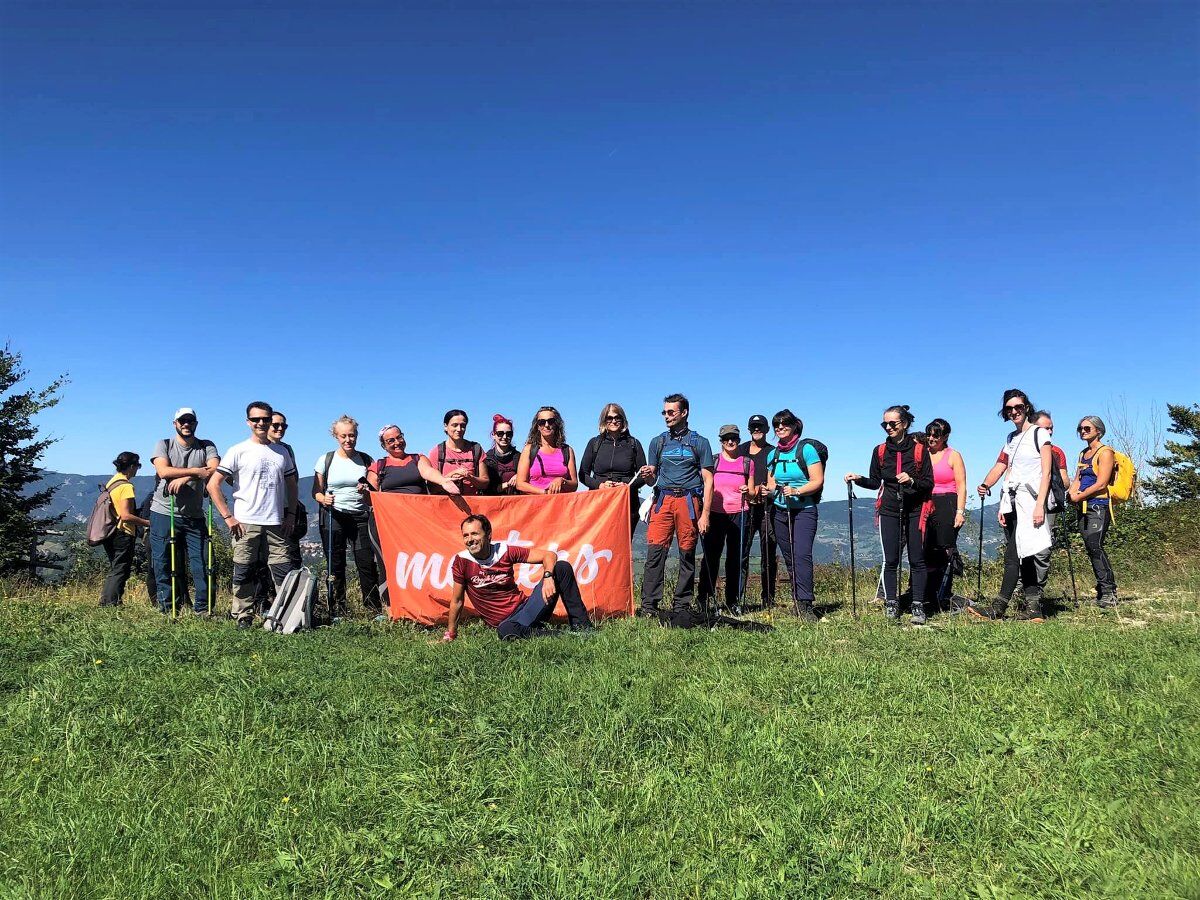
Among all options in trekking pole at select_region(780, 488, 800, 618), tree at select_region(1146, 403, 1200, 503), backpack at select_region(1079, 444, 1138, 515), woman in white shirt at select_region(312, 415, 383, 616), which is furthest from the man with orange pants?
tree at select_region(1146, 403, 1200, 503)

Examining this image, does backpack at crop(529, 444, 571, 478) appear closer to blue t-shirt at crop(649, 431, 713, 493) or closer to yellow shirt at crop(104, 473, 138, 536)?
blue t-shirt at crop(649, 431, 713, 493)

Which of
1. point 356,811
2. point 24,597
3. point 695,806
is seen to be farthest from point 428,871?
point 24,597

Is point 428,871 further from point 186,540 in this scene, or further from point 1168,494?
point 1168,494

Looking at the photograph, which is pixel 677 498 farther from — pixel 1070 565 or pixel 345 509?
pixel 1070 565

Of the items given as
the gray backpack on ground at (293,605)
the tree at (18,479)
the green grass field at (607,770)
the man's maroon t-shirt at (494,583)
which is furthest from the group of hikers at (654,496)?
the tree at (18,479)

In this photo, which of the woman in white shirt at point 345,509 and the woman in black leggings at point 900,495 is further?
the woman in white shirt at point 345,509

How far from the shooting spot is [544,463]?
28.8 ft

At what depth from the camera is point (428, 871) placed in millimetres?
3547

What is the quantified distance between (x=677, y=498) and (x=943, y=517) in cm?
326

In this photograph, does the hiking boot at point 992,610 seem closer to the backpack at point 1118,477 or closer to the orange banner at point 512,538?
the backpack at point 1118,477

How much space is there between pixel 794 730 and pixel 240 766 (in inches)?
132

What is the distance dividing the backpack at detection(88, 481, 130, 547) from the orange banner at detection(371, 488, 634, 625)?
139 inches

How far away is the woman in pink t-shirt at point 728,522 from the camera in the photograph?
916cm

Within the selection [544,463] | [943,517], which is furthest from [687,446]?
[943,517]
